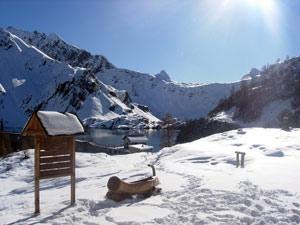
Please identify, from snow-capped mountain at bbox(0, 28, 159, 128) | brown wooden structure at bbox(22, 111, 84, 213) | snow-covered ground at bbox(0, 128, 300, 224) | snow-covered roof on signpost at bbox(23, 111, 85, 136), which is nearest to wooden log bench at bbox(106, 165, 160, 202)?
snow-covered ground at bbox(0, 128, 300, 224)

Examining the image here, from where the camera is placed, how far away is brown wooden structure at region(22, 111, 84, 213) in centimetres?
687

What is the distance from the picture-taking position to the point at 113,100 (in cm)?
16738

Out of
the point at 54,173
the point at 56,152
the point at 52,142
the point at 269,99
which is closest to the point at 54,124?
the point at 52,142

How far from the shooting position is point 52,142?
23.6 feet

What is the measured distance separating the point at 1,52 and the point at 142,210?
213m

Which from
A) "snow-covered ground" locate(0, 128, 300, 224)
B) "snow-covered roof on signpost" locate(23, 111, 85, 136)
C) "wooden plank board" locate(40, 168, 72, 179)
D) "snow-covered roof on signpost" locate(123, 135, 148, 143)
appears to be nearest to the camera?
"snow-covered ground" locate(0, 128, 300, 224)

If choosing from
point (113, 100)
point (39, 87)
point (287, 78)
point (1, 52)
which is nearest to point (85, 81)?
point (113, 100)

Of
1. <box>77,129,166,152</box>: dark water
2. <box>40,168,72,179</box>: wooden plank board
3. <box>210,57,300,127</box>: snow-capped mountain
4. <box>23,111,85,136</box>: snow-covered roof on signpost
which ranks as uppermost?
<box>210,57,300,127</box>: snow-capped mountain

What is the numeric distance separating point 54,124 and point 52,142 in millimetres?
630

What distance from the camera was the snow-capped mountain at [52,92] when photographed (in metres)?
146

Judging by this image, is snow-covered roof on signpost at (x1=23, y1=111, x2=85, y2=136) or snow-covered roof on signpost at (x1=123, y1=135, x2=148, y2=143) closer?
snow-covered roof on signpost at (x1=23, y1=111, x2=85, y2=136)

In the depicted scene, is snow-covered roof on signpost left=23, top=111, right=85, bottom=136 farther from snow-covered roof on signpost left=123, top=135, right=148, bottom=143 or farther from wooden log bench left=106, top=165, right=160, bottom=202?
snow-covered roof on signpost left=123, top=135, right=148, bottom=143

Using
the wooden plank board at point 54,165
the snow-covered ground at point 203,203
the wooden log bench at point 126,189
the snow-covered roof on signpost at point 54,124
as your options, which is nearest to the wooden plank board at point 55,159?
the wooden plank board at point 54,165

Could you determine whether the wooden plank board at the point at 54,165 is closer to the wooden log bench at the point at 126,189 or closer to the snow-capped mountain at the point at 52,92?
the wooden log bench at the point at 126,189
